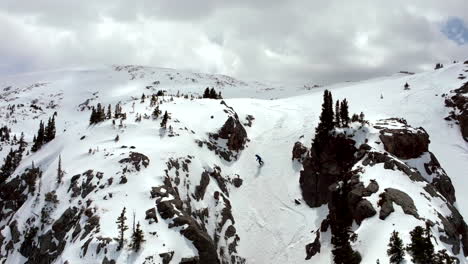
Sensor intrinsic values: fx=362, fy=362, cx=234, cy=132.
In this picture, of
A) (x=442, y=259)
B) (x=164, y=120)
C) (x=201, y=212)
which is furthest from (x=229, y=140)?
(x=442, y=259)

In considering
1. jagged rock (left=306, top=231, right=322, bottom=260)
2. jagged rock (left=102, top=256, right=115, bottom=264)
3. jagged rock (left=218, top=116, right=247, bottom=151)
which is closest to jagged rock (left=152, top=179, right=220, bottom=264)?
jagged rock (left=102, top=256, right=115, bottom=264)

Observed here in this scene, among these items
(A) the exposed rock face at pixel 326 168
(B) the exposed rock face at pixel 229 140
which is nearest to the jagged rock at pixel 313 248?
(A) the exposed rock face at pixel 326 168

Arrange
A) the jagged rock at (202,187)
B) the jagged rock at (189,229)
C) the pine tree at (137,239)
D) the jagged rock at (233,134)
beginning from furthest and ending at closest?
1. the jagged rock at (233,134)
2. the jagged rock at (202,187)
3. the jagged rock at (189,229)
4. the pine tree at (137,239)

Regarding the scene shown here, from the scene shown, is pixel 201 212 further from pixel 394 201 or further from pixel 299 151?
pixel 394 201

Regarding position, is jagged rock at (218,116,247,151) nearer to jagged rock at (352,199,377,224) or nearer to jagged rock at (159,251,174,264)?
jagged rock at (352,199,377,224)

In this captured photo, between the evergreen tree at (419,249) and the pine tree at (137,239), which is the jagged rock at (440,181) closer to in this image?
the evergreen tree at (419,249)
